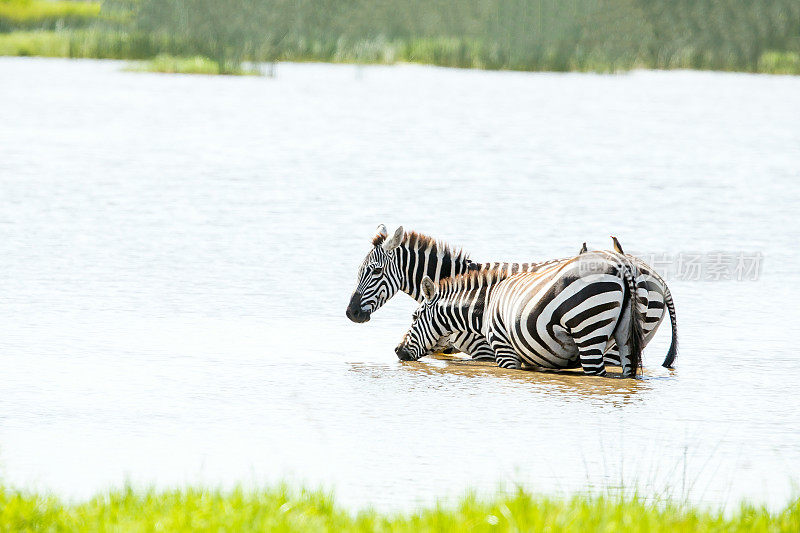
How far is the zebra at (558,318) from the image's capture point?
31.3ft

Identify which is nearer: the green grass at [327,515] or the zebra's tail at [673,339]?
the green grass at [327,515]

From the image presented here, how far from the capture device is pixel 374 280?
11.2 metres

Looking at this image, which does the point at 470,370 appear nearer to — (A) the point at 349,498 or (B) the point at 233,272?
(A) the point at 349,498

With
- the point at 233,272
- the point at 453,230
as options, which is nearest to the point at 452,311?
the point at 233,272

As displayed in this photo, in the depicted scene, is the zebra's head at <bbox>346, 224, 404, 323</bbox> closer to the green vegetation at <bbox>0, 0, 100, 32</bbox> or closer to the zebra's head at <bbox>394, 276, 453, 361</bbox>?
the zebra's head at <bbox>394, 276, 453, 361</bbox>

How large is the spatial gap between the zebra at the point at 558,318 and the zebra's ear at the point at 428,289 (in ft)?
0.87

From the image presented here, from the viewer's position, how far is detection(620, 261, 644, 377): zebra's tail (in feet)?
31.1

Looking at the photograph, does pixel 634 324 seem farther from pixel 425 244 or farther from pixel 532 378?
pixel 425 244

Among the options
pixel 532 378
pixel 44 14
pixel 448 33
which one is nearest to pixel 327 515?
pixel 532 378

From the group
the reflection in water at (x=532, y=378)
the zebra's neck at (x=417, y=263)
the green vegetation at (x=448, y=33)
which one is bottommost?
the reflection in water at (x=532, y=378)

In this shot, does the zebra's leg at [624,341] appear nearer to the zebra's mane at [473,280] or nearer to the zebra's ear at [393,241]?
the zebra's mane at [473,280]

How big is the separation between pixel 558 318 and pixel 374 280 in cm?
211

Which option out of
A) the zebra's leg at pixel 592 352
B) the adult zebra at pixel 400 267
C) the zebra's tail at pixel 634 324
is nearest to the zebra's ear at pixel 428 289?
the adult zebra at pixel 400 267

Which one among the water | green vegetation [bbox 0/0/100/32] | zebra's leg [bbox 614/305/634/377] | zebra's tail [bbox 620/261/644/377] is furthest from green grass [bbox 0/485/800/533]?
green vegetation [bbox 0/0/100/32]
